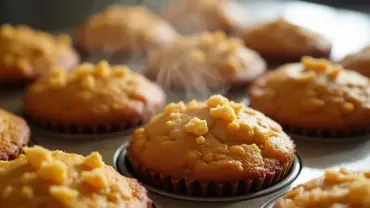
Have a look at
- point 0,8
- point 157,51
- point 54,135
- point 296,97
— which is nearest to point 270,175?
point 296,97

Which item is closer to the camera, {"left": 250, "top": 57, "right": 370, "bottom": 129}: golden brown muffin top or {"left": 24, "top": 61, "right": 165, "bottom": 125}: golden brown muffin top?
{"left": 250, "top": 57, "right": 370, "bottom": 129}: golden brown muffin top

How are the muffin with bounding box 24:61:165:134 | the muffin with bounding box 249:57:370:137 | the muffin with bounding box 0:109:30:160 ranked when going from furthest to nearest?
the muffin with bounding box 24:61:165:134 < the muffin with bounding box 249:57:370:137 < the muffin with bounding box 0:109:30:160

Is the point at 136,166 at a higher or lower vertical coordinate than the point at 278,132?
lower

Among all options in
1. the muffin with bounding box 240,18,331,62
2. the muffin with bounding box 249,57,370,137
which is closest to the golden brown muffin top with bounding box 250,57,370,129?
the muffin with bounding box 249,57,370,137

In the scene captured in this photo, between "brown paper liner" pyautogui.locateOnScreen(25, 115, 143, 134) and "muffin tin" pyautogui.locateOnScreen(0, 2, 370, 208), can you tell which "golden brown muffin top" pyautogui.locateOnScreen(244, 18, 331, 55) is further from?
"brown paper liner" pyautogui.locateOnScreen(25, 115, 143, 134)

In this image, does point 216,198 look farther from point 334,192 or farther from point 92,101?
point 92,101

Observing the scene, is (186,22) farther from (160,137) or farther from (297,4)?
(160,137)
